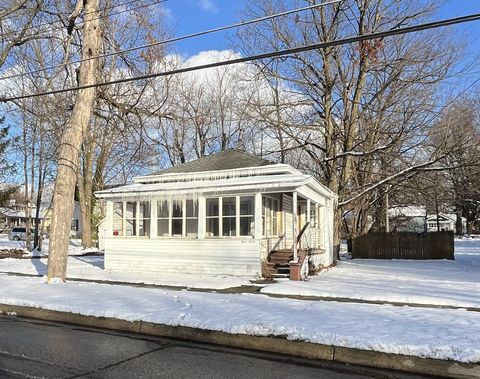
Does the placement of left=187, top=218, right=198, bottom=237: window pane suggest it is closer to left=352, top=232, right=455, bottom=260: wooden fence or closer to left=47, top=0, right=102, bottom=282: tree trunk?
left=47, top=0, right=102, bottom=282: tree trunk

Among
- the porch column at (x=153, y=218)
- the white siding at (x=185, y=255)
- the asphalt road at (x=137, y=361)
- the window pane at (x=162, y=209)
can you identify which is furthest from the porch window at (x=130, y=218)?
the asphalt road at (x=137, y=361)

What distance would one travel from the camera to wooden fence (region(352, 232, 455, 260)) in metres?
27.1

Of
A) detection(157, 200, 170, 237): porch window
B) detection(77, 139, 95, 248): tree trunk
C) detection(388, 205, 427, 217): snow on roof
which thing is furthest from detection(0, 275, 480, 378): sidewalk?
detection(388, 205, 427, 217): snow on roof

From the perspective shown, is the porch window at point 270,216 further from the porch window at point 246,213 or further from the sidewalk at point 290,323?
the sidewalk at point 290,323

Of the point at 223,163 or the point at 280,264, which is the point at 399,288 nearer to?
the point at 280,264

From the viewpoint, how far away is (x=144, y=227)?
65.2 feet

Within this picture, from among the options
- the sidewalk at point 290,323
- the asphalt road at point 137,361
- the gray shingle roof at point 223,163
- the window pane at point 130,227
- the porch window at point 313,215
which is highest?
the gray shingle roof at point 223,163

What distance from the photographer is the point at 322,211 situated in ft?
74.3

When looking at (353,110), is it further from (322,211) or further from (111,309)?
(111,309)

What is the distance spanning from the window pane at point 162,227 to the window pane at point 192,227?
0.99 metres

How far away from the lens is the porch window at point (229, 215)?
59.0ft

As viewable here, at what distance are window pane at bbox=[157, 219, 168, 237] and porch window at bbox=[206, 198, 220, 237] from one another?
1.87 meters

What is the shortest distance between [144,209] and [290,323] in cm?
1312

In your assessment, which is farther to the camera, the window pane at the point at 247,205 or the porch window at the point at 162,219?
the porch window at the point at 162,219
